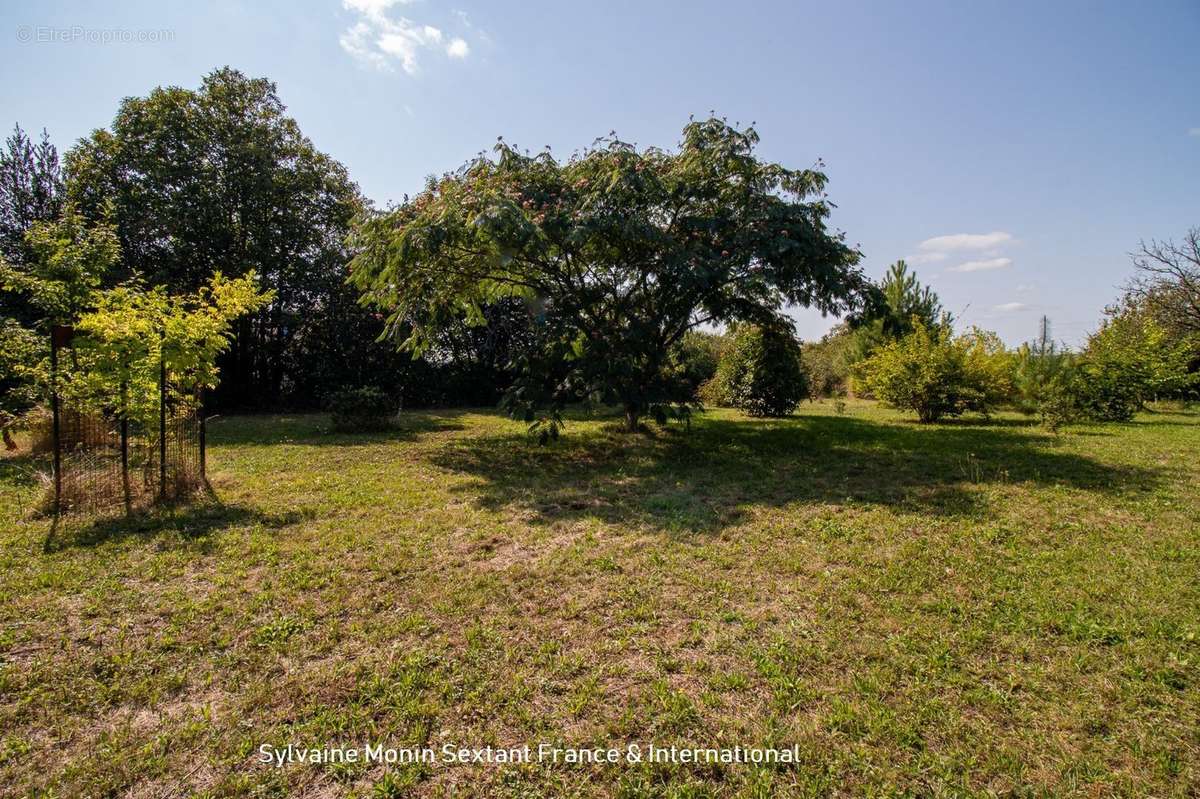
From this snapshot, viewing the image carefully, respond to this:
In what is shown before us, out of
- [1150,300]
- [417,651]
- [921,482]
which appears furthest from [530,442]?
[1150,300]

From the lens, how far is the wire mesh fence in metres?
4.88

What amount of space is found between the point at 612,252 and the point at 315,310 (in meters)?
11.7

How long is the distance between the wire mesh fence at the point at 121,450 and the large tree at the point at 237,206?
687 cm

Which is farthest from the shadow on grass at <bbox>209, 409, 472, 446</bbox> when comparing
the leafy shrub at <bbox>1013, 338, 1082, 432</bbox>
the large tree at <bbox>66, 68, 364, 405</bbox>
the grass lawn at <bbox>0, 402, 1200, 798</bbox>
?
the leafy shrub at <bbox>1013, 338, 1082, 432</bbox>

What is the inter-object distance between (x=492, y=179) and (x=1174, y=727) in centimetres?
857

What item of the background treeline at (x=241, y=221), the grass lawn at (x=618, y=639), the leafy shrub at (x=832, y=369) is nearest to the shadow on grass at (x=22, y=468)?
the grass lawn at (x=618, y=639)

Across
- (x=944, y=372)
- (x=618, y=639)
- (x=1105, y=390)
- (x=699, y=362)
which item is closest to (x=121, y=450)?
(x=618, y=639)

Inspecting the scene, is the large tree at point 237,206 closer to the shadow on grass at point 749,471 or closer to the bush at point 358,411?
the bush at point 358,411

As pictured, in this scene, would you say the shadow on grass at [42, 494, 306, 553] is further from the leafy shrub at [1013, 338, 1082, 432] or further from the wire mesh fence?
the leafy shrub at [1013, 338, 1082, 432]

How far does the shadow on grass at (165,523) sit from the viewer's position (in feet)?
14.0

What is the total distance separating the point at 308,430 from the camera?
1097 centimetres

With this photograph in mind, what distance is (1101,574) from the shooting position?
349cm

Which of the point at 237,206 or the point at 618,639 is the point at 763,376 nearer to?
the point at 618,639

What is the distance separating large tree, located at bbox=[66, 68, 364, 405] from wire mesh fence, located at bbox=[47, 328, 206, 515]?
6873 mm
